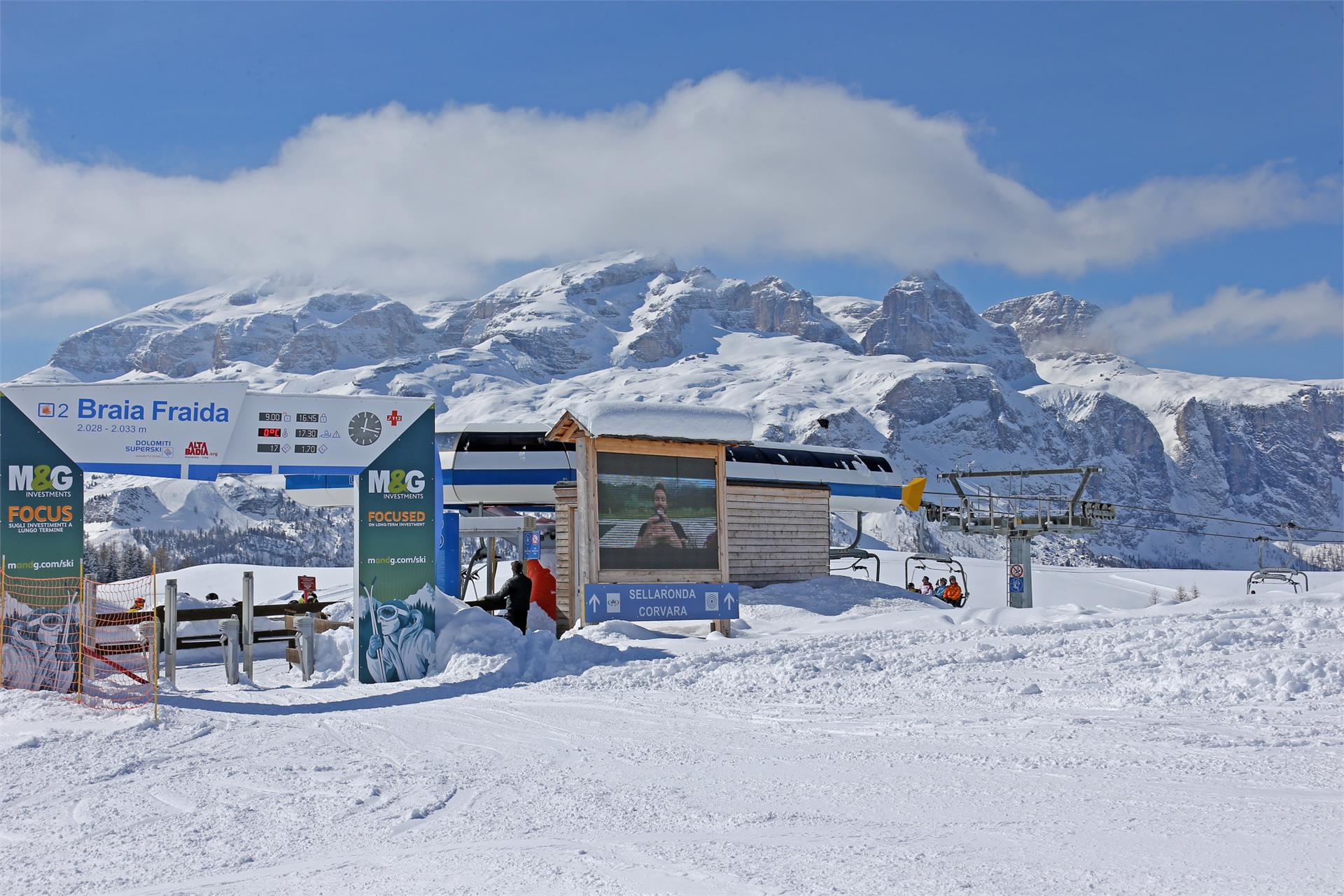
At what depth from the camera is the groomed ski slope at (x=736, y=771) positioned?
15.9 ft

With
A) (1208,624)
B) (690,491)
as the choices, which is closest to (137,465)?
(690,491)

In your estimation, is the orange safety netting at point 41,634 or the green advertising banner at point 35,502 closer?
the orange safety netting at point 41,634

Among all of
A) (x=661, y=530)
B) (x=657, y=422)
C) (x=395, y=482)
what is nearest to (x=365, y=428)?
(x=395, y=482)

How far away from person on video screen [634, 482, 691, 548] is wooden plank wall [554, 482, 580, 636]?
2.59 meters

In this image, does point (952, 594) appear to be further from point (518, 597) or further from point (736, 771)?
point (736, 771)

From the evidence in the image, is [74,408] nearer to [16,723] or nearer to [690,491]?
[16,723]

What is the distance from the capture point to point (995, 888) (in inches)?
174

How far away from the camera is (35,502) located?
11.9m

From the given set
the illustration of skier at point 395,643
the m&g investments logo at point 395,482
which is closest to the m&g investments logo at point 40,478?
the m&g investments logo at point 395,482

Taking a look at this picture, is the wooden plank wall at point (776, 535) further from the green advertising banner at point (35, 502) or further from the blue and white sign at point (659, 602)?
the green advertising banner at point (35, 502)

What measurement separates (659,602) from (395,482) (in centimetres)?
397

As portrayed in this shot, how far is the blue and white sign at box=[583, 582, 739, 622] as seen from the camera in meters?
14.4

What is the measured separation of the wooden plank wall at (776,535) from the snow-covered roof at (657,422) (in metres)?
5.89

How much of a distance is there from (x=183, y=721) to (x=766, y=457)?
21769 millimetres
